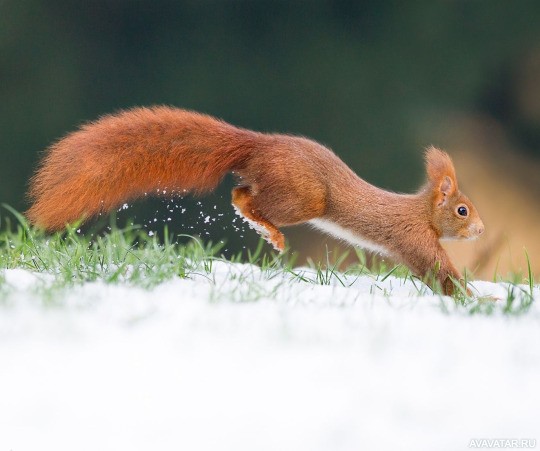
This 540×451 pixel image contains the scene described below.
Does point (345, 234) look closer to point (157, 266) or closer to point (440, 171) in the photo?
point (440, 171)

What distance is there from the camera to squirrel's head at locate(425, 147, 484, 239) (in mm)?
2836

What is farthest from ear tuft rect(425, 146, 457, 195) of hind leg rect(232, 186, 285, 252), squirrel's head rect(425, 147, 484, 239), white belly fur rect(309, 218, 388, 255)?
hind leg rect(232, 186, 285, 252)

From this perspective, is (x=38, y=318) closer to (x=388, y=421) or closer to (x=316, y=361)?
(x=316, y=361)

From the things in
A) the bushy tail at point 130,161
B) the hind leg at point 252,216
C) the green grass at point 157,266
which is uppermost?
the bushy tail at point 130,161

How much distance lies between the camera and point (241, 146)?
108 inches

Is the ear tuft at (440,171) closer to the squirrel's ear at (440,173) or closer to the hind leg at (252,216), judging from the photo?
the squirrel's ear at (440,173)

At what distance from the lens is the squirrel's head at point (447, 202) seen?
2.84 m

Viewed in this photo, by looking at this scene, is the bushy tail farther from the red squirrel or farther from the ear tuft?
the ear tuft

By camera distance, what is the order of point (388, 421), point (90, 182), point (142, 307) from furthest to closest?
point (90, 182)
point (142, 307)
point (388, 421)

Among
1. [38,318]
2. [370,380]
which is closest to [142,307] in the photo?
[38,318]

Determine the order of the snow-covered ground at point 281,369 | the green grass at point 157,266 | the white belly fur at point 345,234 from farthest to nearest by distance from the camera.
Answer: the white belly fur at point 345,234, the green grass at point 157,266, the snow-covered ground at point 281,369

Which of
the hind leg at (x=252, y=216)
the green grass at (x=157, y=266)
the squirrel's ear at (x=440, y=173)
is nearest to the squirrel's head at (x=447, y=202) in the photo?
the squirrel's ear at (x=440, y=173)

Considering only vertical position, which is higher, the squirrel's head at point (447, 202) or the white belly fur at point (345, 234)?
the squirrel's head at point (447, 202)

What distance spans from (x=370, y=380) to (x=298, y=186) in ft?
4.21
